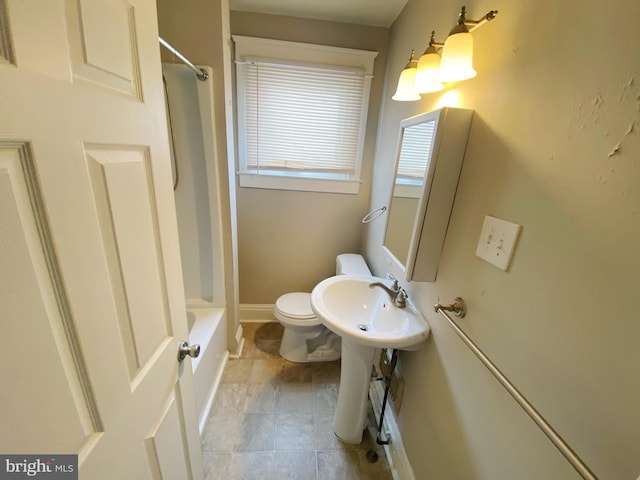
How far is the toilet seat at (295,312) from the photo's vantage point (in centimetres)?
185

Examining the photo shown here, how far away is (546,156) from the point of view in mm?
609

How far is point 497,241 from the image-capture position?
739mm

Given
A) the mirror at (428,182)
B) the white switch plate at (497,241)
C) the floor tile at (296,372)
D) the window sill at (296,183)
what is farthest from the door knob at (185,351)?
the window sill at (296,183)

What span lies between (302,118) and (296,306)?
144 cm

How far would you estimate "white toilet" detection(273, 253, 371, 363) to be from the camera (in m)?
1.87

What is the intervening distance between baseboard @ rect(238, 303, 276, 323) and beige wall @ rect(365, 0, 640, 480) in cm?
173

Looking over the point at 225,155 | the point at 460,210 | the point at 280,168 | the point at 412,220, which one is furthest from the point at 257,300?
the point at 460,210

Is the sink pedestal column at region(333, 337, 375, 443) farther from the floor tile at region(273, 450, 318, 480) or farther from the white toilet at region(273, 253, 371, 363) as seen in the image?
the white toilet at region(273, 253, 371, 363)

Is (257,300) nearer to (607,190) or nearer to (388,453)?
(388,453)

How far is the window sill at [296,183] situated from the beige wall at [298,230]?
4 centimetres

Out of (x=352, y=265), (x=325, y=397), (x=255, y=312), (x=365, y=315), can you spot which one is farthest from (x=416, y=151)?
(x=255, y=312)

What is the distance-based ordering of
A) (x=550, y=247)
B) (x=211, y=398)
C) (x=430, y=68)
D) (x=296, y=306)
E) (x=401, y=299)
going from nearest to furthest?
1. (x=550, y=247)
2. (x=430, y=68)
3. (x=401, y=299)
4. (x=211, y=398)
5. (x=296, y=306)

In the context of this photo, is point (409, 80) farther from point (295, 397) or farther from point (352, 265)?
point (295, 397)

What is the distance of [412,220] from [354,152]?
44.8 inches
